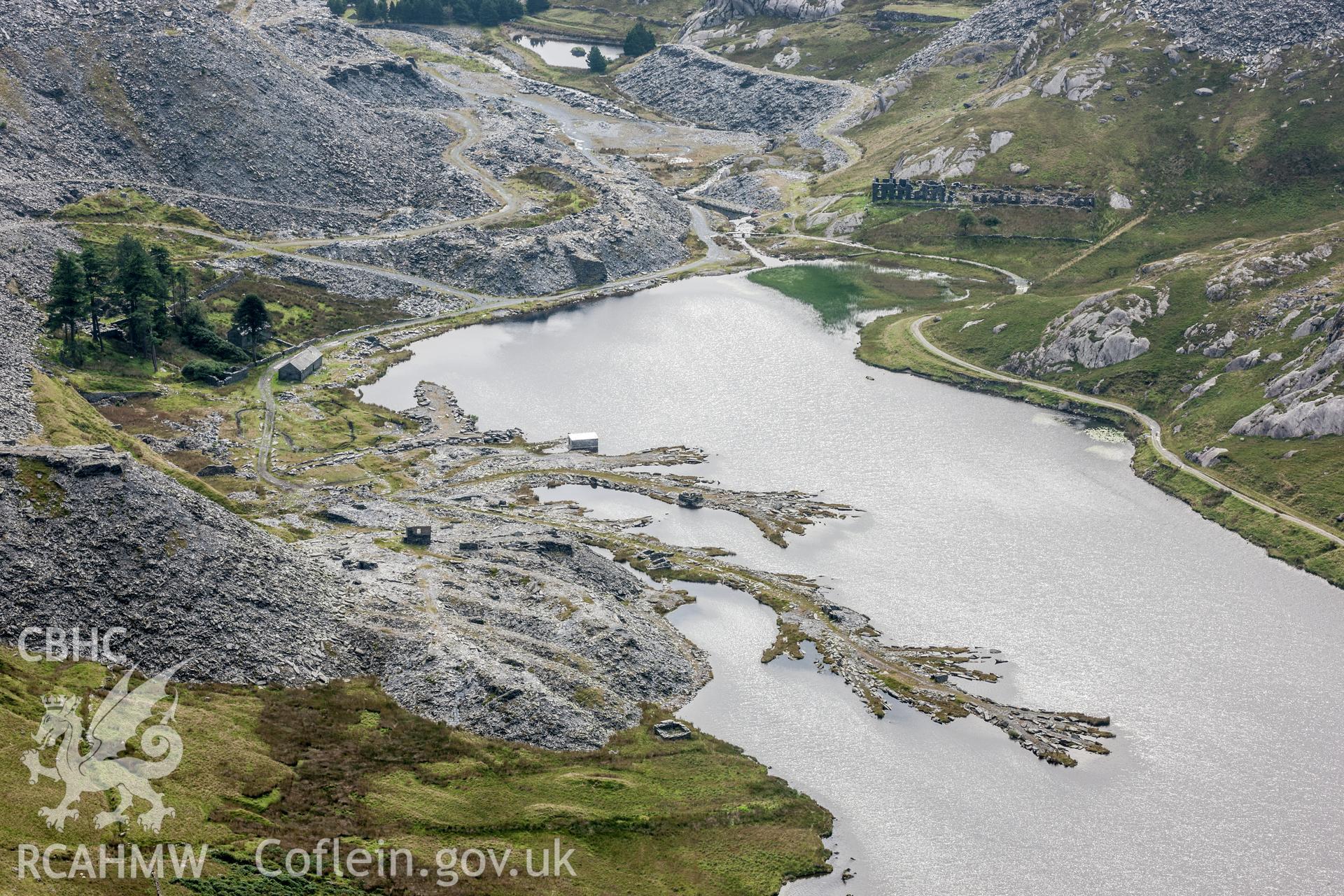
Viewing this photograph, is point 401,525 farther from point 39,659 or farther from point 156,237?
point 156,237

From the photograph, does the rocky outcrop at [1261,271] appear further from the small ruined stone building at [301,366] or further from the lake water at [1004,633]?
the small ruined stone building at [301,366]

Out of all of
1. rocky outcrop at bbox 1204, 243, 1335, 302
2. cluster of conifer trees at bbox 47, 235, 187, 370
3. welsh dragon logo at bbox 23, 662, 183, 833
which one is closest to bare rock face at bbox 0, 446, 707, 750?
welsh dragon logo at bbox 23, 662, 183, 833

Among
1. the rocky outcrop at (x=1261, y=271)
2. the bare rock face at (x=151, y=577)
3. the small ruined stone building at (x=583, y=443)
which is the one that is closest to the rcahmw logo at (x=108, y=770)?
the bare rock face at (x=151, y=577)

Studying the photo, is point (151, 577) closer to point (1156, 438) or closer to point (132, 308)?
point (132, 308)

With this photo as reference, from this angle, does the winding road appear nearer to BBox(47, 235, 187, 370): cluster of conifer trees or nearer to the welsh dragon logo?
BBox(47, 235, 187, 370): cluster of conifer trees

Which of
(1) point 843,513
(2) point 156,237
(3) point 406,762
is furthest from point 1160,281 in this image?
(2) point 156,237
